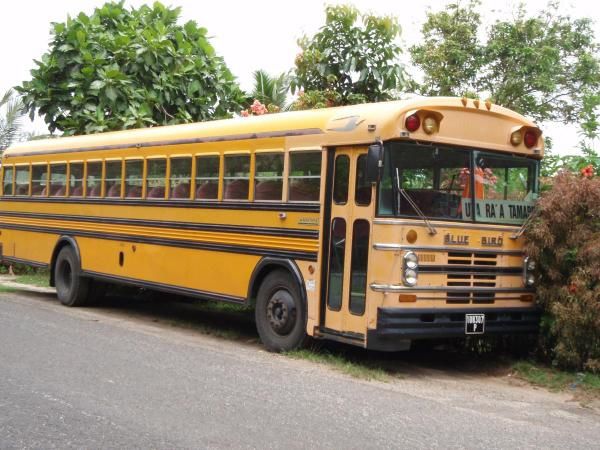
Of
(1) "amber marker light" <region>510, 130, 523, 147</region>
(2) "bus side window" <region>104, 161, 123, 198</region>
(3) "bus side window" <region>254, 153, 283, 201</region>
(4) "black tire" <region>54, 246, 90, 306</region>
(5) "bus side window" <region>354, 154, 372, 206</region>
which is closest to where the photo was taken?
(5) "bus side window" <region>354, 154, 372, 206</region>

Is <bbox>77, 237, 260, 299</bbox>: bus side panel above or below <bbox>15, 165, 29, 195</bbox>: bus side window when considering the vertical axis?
below

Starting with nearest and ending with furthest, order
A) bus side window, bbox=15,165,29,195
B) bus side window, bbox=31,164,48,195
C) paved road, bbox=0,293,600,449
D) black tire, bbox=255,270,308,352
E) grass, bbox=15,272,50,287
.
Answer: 1. paved road, bbox=0,293,600,449
2. black tire, bbox=255,270,308,352
3. bus side window, bbox=31,164,48,195
4. bus side window, bbox=15,165,29,195
5. grass, bbox=15,272,50,287

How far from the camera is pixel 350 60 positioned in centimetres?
1697

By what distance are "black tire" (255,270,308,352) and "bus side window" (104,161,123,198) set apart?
157 inches

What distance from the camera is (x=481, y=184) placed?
9.08 metres

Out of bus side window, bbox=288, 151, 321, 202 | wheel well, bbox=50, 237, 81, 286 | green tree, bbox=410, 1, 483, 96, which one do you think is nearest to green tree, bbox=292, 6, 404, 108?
green tree, bbox=410, 1, 483, 96

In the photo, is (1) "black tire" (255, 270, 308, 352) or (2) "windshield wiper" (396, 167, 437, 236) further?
(1) "black tire" (255, 270, 308, 352)

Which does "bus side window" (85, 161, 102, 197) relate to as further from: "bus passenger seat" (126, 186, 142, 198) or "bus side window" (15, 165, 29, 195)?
"bus side window" (15, 165, 29, 195)

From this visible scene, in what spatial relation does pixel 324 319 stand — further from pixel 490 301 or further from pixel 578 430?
pixel 578 430

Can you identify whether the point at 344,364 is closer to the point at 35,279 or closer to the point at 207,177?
the point at 207,177

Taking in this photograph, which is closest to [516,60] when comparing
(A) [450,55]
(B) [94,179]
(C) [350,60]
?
(A) [450,55]

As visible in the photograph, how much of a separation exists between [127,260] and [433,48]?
35.9ft

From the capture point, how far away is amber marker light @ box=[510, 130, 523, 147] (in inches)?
370

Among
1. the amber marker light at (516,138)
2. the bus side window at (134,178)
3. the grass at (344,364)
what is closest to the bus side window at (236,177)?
the grass at (344,364)
